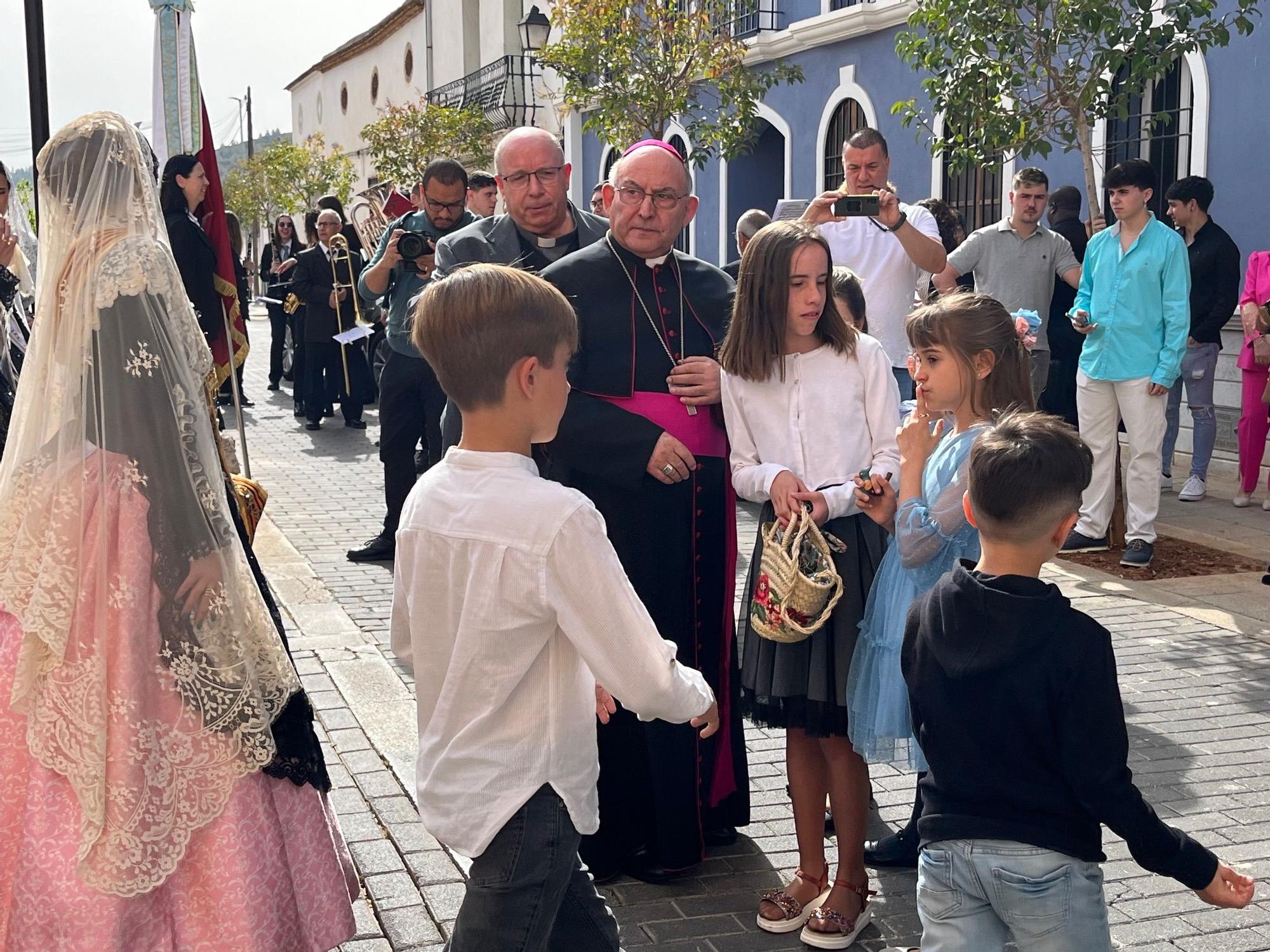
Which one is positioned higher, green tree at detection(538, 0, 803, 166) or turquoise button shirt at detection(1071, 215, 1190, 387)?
green tree at detection(538, 0, 803, 166)

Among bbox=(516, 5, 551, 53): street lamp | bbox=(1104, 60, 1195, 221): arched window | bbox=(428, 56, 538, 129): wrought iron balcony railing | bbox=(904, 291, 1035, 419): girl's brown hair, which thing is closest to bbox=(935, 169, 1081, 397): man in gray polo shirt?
bbox=(1104, 60, 1195, 221): arched window

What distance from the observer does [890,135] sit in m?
18.3

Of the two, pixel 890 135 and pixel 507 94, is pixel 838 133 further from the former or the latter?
pixel 507 94

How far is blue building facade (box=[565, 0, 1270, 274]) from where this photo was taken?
1239 centimetres

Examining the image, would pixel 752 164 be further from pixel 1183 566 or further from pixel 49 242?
pixel 49 242

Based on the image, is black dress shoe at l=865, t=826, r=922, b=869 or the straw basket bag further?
black dress shoe at l=865, t=826, r=922, b=869

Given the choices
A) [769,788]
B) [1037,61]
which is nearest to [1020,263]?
[1037,61]

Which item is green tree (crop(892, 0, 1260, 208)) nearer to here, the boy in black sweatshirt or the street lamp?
the boy in black sweatshirt

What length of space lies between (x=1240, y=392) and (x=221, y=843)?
1089 cm

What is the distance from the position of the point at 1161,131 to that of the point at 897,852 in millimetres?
10752

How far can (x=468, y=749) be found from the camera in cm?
270

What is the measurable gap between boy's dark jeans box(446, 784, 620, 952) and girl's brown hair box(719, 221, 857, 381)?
4.88 ft

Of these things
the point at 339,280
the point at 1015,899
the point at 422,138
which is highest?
the point at 422,138

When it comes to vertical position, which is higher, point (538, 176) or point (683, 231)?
point (683, 231)
